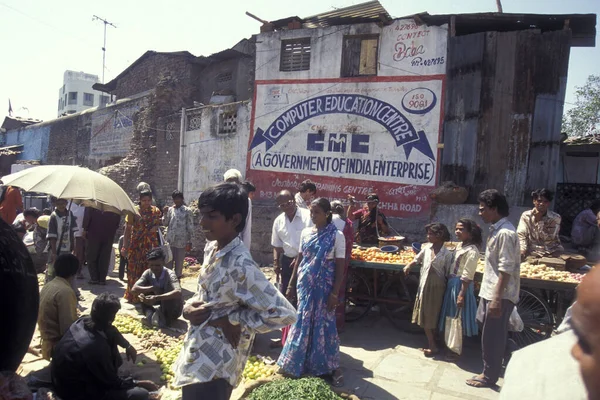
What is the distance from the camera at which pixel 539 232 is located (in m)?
5.86

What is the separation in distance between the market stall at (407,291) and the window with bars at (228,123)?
6.49 meters

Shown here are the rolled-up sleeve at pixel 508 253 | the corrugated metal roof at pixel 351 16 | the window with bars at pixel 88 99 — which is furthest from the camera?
the window with bars at pixel 88 99

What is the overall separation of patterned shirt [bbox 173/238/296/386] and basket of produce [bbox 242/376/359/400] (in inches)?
49.5

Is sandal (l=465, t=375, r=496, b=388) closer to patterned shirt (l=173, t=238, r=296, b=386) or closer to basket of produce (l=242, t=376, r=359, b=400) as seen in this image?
basket of produce (l=242, t=376, r=359, b=400)

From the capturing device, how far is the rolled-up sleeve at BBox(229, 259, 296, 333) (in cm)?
212

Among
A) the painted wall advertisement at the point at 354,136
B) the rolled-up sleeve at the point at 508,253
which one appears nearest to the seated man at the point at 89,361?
the rolled-up sleeve at the point at 508,253

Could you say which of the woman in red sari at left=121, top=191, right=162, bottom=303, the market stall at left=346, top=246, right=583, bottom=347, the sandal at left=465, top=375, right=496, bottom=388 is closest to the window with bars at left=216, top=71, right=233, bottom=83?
the woman in red sari at left=121, top=191, right=162, bottom=303

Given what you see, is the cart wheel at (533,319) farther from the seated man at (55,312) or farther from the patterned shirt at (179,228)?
the patterned shirt at (179,228)

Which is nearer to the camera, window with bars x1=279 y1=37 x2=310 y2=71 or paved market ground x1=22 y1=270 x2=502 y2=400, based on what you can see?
paved market ground x1=22 y1=270 x2=502 y2=400

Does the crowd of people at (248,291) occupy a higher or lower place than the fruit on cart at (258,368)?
higher

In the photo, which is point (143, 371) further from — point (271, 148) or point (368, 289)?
point (271, 148)

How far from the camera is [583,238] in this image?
8.96 meters

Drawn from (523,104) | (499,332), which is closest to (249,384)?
(499,332)

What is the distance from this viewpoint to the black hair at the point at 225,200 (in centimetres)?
221
